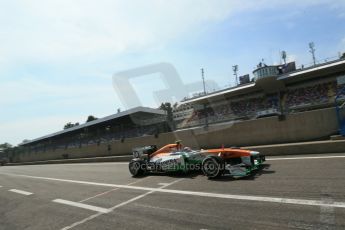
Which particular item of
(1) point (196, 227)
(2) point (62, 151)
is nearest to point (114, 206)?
(1) point (196, 227)

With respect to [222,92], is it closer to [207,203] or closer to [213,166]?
[213,166]

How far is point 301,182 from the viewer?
8203mm

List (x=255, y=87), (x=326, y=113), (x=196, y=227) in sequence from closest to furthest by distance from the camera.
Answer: (x=196, y=227) → (x=326, y=113) → (x=255, y=87)

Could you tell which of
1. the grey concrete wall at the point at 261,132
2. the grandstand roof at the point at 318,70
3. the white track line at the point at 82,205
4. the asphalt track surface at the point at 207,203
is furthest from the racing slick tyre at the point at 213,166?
the grandstand roof at the point at 318,70

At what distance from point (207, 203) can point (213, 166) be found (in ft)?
8.96

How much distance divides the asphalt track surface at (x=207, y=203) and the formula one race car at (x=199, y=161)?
300 mm

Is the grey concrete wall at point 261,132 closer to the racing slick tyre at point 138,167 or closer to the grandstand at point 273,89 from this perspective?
the racing slick tyre at point 138,167

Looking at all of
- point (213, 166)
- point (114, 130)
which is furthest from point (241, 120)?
point (213, 166)

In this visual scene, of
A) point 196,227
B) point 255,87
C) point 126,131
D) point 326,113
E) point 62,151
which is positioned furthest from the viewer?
point 255,87

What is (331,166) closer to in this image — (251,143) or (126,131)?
(251,143)

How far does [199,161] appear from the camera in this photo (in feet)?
37.9

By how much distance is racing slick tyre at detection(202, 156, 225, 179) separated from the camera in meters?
10.1

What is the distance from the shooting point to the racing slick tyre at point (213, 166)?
10.1 meters

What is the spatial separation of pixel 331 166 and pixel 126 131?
20676mm
